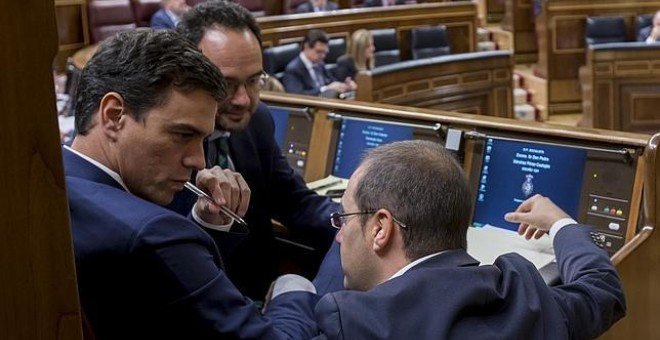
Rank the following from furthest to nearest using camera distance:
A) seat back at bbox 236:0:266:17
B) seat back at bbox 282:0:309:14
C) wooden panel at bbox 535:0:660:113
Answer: seat back at bbox 282:0:309:14 < seat back at bbox 236:0:266:17 < wooden panel at bbox 535:0:660:113

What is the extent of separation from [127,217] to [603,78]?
492 centimetres

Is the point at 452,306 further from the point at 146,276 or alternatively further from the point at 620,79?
the point at 620,79

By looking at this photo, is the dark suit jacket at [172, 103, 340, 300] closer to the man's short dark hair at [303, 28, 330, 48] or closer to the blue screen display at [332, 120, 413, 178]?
the blue screen display at [332, 120, 413, 178]

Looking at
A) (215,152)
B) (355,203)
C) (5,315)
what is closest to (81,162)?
(355,203)

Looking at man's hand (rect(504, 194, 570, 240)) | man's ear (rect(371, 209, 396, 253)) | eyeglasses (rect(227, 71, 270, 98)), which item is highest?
eyeglasses (rect(227, 71, 270, 98))

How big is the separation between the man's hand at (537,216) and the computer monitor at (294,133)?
40.8 inches

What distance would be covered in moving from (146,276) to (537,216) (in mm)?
861

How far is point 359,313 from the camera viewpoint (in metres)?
1.17

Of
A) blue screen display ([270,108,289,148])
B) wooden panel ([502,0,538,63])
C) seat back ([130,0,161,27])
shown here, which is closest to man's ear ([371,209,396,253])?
blue screen display ([270,108,289,148])

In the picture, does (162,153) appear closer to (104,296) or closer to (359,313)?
(104,296)

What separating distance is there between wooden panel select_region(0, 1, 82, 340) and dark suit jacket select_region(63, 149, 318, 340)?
0.45 metres

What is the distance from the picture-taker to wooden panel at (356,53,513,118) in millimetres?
4316

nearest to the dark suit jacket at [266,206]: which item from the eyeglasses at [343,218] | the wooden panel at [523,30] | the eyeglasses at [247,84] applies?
the eyeglasses at [247,84]

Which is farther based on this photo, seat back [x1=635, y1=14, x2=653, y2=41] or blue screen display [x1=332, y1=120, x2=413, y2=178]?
seat back [x1=635, y1=14, x2=653, y2=41]
